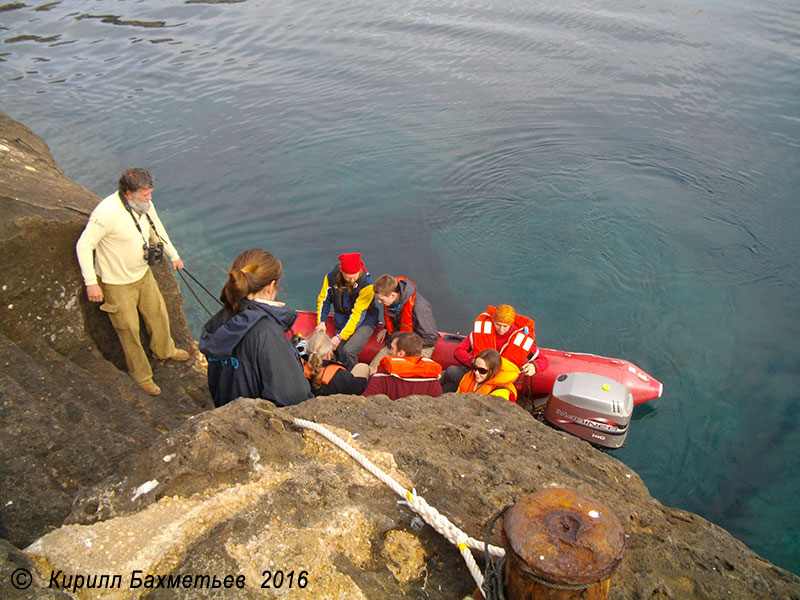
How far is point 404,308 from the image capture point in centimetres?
639

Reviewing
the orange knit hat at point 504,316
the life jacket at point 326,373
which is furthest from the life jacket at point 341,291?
the life jacket at point 326,373

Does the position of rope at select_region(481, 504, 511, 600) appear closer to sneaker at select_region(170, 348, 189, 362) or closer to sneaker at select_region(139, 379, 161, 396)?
sneaker at select_region(139, 379, 161, 396)

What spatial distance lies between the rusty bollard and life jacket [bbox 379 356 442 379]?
8.19ft

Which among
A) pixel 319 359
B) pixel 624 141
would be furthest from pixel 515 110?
pixel 319 359

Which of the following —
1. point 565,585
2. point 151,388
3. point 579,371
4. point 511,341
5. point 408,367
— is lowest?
point 579,371

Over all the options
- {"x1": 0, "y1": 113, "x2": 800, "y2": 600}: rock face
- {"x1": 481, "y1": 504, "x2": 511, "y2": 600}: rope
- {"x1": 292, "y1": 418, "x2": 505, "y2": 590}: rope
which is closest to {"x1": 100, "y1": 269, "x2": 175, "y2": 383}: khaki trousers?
{"x1": 0, "y1": 113, "x2": 800, "y2": 600}: rock face

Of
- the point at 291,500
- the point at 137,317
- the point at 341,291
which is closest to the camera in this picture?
the point at 291,500

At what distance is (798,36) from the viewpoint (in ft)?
53.8

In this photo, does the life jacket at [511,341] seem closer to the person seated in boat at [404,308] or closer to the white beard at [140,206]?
the person seated in boat at [404,308]

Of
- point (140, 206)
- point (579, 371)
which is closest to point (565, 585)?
point (140, 206)

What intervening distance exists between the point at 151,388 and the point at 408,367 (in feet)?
7.91

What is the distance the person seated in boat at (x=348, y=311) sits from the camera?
681 cm

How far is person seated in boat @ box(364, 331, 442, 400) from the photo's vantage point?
176 inches

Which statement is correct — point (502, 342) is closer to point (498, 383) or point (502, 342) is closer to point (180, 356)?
point (498, 383)
